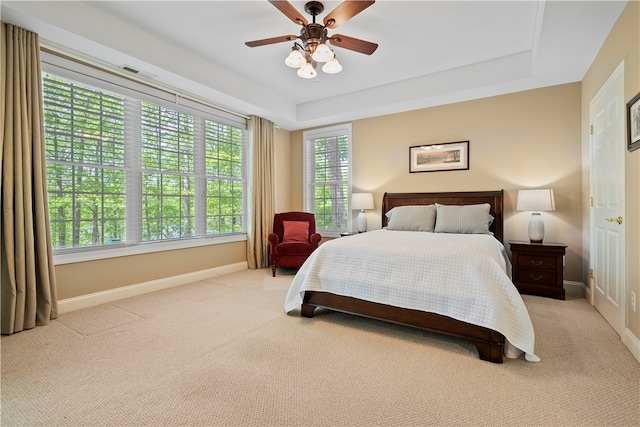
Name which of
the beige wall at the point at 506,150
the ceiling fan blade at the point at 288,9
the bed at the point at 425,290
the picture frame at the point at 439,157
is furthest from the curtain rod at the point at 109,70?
the picture frame at the point at 439,157

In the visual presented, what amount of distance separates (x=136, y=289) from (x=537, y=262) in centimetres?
462

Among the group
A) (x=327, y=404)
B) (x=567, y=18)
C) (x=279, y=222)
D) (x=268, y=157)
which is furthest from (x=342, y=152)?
(x=327, y=404)

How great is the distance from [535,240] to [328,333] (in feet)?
9.10

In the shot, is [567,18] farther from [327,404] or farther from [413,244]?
[327,404]

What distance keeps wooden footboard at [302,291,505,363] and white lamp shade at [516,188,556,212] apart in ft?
7.21

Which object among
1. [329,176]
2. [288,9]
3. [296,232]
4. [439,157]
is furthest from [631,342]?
[329,176]

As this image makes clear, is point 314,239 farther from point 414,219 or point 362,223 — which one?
point 414,219

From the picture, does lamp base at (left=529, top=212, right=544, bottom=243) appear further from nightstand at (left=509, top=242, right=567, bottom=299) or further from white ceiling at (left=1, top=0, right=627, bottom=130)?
white ceiling at (left=1, top=0, right=627, bottom=130)

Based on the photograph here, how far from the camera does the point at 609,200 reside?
271cm

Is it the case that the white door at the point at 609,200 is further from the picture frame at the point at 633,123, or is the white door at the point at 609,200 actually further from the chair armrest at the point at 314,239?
the chair armrest at the point at 314,239

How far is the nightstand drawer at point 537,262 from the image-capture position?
3.45 metres

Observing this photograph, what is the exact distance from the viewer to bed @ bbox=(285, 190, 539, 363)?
2.04 meters

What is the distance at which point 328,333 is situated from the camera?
2.52m

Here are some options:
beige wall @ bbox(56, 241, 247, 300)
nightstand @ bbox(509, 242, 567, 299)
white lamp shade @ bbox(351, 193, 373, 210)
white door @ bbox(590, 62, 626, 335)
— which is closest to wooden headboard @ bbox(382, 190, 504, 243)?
white lamp shade @ bbox(351, 193, 373, 210)
